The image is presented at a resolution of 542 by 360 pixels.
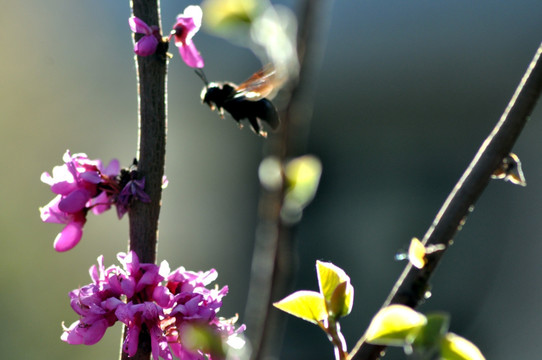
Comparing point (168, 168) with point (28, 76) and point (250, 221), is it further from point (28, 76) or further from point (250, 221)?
point (28, 76)

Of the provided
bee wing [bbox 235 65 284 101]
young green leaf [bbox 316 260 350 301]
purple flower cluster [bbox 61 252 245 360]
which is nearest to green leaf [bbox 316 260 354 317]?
young green leaf [bbox 316 260 350 301]

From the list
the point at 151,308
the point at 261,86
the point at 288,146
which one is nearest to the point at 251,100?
the point at 261,86

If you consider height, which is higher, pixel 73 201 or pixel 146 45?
pixel 146 45

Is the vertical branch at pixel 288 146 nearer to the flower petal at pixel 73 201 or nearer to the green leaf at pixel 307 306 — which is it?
the green leaf at pixel 307 306

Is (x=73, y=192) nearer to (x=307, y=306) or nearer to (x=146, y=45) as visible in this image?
(x=146, y=45)

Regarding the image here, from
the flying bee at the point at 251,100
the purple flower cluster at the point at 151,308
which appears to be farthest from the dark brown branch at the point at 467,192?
the flying bee at the point at 251,100

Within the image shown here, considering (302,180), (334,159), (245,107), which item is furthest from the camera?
(334,159)

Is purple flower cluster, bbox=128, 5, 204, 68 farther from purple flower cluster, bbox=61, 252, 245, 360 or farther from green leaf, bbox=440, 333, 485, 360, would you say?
green leaf, bbox=440, 333, 485, 360
